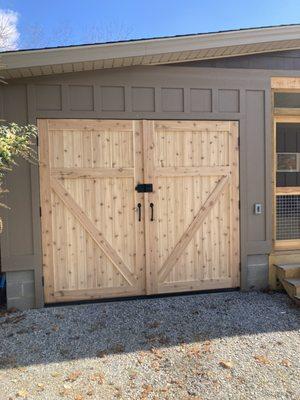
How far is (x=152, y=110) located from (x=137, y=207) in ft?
4.05

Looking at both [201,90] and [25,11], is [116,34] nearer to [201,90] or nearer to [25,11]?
[25,11]

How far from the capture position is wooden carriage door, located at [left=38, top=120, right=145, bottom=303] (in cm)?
447

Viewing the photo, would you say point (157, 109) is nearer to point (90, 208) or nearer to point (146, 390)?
point (90, 208)

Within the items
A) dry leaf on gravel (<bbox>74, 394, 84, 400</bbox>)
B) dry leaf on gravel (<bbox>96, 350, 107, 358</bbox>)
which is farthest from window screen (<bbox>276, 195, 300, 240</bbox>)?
dry leaf on gravel (<bbox>74, 394, 84, 400</bbox>)

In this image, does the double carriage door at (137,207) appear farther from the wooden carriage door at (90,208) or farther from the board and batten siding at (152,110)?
the board and batten siding at (152,110)

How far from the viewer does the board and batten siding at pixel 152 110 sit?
4.38 meters

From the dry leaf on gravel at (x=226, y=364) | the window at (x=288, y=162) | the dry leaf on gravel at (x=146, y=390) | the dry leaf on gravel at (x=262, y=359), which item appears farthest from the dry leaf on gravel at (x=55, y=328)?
the window at (x=288, y=162)

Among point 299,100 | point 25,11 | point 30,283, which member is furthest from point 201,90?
point 25,11

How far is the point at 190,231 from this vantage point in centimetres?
481

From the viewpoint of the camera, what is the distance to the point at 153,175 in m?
4.67

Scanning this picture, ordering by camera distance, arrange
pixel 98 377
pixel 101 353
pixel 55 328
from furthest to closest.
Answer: pixel 55 328, pixel 101 353, pixel 98 377

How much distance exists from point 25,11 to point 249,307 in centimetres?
802

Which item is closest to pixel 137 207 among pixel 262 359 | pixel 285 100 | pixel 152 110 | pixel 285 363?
pixel 152 110

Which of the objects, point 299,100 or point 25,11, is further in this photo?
point 25,11
